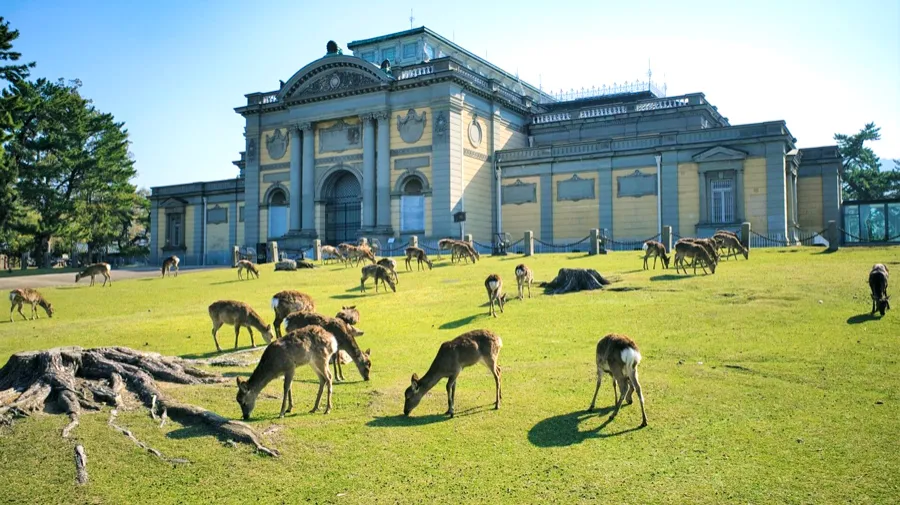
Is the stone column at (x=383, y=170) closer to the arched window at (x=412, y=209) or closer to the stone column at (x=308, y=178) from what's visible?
the arched window at (x=412, y=209)

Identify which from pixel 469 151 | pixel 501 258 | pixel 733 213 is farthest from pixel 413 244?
pixel 733 213

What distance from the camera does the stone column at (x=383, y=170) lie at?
1795 inches

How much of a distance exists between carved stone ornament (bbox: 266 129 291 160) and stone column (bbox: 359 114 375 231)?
7.47 metres

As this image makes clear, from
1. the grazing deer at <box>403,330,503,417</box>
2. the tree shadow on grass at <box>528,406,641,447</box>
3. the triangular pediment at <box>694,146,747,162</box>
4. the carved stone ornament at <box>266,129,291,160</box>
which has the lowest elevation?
the tree shadow on grass at <box>528,406,641,447</box>

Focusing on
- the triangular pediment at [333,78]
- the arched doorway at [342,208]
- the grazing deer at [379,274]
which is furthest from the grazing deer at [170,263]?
the triangular pediment at [333,78]

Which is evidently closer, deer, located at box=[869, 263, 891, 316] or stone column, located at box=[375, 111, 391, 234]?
deer, located at box=[869, 263, 891, 316]

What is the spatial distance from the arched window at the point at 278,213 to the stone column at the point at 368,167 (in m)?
7.87

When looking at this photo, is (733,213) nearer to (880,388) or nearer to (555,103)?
(555,103)

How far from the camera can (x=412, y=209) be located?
45.5 metres

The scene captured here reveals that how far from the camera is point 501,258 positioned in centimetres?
3250

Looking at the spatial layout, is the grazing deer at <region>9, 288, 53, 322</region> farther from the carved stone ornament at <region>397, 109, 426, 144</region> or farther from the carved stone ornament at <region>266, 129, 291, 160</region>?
the carved stone ornament at <region>266, 129, 291, 160</region>

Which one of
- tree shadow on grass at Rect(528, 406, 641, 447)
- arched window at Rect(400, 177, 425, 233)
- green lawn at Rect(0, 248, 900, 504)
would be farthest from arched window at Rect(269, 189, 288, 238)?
tree shadow on grass at Rect(528, 406, 641, 447)

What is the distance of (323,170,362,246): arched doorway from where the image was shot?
4894 cm

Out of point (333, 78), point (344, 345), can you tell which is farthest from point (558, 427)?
point (333, 78)
